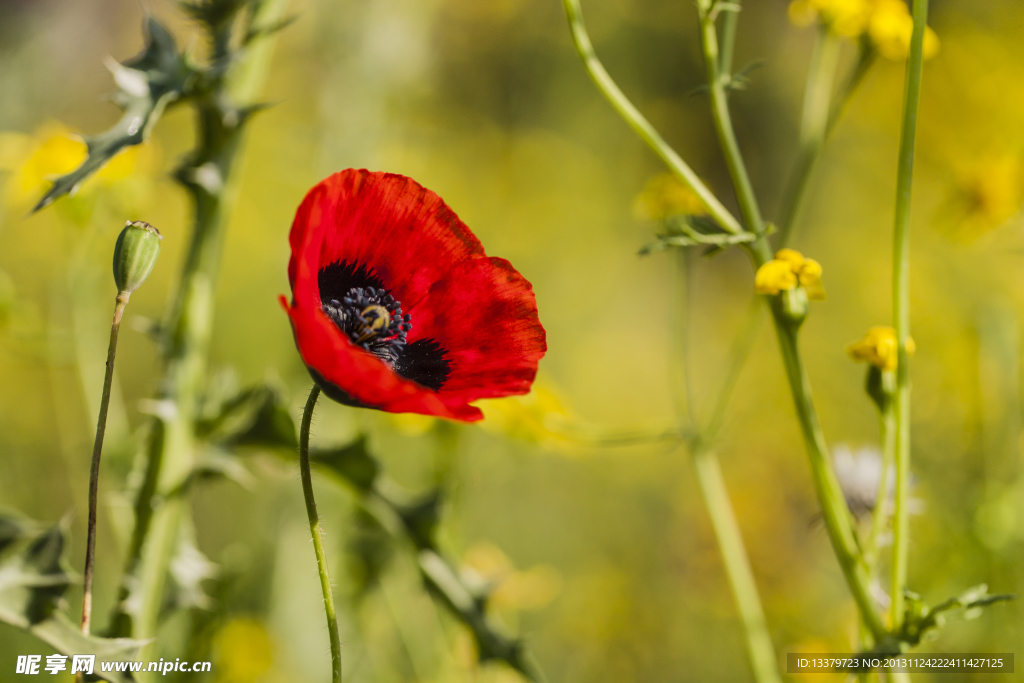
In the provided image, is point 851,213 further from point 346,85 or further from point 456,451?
point 456,451

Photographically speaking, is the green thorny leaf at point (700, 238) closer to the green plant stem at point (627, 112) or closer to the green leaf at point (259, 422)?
the green plant stem at point (627, 112)

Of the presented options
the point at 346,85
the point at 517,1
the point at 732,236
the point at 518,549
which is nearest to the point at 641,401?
the point at 518,549

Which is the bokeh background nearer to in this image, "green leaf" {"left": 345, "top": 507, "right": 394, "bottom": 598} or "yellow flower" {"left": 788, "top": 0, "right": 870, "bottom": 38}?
"green leaf" {"left": 345, "top": 507, "right": 394, "bottom": 598}

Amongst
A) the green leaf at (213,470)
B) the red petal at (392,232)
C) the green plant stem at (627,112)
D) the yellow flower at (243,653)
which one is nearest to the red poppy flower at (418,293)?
the red petal at (392,232)

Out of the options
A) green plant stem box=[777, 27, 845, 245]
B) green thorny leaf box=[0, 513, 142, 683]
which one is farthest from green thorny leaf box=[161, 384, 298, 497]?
green plant stem box=[777, 27, 845, 245]

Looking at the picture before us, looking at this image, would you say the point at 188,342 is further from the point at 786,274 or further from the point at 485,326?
the point at 786,274

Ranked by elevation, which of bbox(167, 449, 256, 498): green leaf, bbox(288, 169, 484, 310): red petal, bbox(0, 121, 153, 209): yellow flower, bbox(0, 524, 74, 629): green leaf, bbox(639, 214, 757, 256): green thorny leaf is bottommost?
bbox(167, 449, 256, 498): green leaf

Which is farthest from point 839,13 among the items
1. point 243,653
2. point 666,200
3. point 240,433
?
point 243,653
